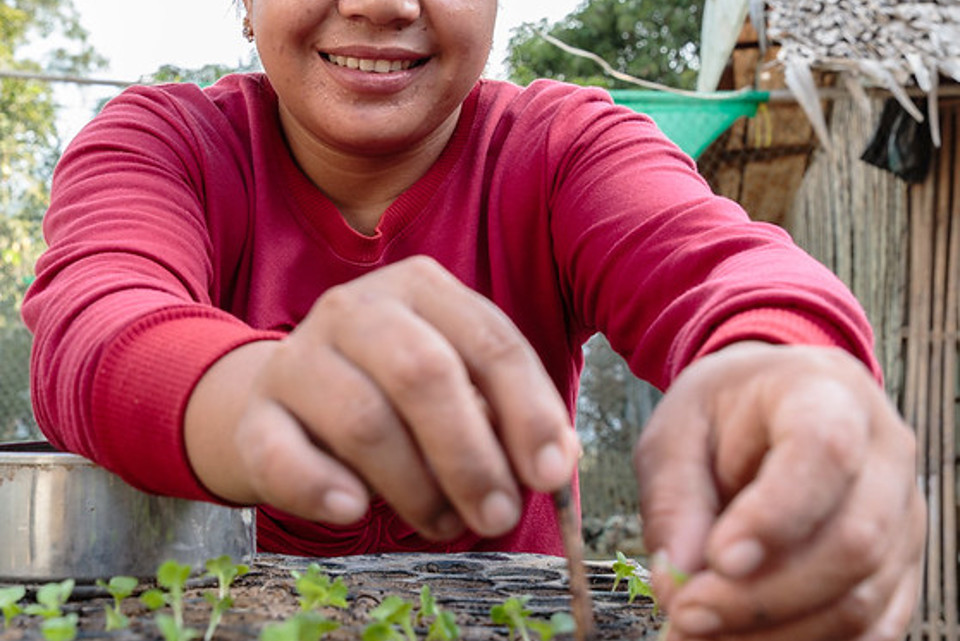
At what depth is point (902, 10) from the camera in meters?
3.68

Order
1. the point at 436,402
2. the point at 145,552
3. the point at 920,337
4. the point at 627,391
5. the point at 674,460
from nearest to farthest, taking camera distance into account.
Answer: the point at 436,402 < the point at 674,460 < the point at 145,552 < the point at 920,337 < the point at 627,391

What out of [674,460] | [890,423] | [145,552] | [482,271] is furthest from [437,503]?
[482,271]

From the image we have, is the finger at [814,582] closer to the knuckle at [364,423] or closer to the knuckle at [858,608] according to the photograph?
the knuckle at [858,608]

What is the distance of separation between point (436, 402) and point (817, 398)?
0.26m

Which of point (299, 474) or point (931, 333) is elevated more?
point (299, 474)

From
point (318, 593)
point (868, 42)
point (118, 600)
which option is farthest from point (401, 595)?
point (868, 42)

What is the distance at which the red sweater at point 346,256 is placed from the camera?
3.17 feet

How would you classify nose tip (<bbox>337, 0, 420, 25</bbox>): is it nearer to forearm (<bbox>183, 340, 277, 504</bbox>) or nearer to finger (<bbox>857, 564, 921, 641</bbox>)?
forearm (<bbox>183, 340, 277, 504</bbox>)

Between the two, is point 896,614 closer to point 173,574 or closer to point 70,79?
point 173,574

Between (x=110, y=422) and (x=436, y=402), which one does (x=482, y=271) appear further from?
(x=436, y=402)

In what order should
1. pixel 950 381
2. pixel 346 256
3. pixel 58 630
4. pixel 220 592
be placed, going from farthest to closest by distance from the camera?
pixel 950 381, pixel 346 256, pixel 220 592, pixel 58 630

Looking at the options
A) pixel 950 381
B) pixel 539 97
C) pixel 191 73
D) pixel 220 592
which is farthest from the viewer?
pixel 191 73

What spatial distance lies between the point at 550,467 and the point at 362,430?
12 centimetres

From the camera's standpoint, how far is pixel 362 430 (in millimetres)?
663
